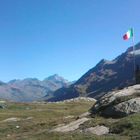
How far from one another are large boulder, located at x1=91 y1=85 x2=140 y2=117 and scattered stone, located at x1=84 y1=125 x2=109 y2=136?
17.7 feet

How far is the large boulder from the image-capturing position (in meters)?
41.2

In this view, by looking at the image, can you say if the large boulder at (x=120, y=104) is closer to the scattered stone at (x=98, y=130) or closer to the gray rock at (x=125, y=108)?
the gray rock at (x=125, y=108)

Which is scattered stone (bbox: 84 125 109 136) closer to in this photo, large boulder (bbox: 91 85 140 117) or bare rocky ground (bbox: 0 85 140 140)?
bare rocky ground (bbox: 0 85 140 140)

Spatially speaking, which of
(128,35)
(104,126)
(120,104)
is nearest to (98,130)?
(104,126)

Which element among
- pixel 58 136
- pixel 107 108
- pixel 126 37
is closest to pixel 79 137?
pixel 58 136

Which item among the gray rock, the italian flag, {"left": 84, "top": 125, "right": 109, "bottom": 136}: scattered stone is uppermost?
the italian flag

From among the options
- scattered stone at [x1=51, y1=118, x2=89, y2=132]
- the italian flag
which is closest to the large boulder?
scattered stone at [x1=51, y1=118, x2=89, y2=132]

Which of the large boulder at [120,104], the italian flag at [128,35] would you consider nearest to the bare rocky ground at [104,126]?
the large boulder at [120,104]

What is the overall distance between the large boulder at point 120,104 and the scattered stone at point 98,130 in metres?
5.40

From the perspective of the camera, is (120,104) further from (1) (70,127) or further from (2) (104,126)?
(1) (70,127)

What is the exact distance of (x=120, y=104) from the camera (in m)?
43.1

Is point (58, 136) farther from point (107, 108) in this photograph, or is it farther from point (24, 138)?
point (107, 108)

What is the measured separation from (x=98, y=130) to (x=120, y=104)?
7.98 meters

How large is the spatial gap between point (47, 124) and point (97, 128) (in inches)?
441
